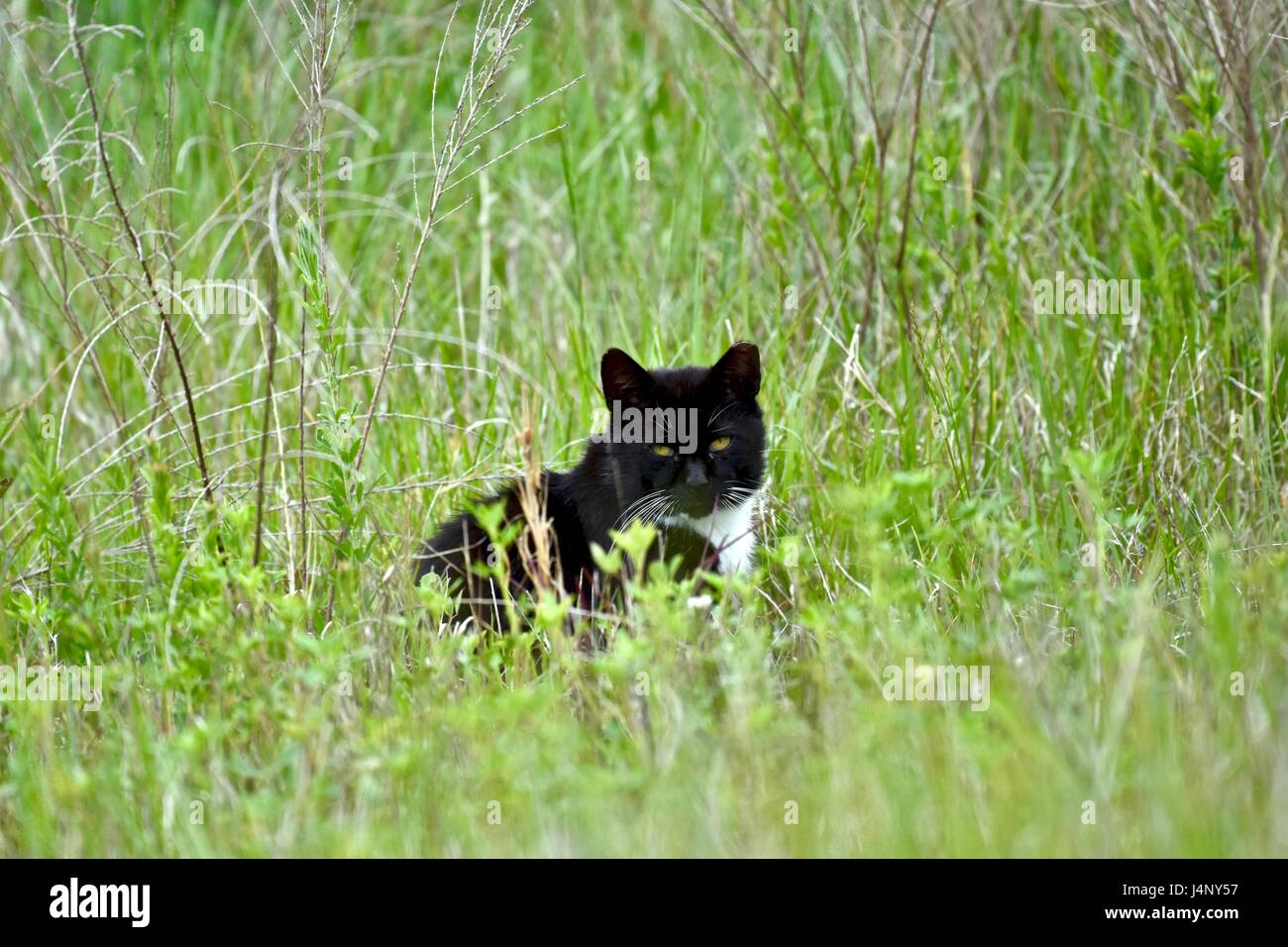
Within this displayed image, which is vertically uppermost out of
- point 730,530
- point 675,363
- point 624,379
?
point 675,363

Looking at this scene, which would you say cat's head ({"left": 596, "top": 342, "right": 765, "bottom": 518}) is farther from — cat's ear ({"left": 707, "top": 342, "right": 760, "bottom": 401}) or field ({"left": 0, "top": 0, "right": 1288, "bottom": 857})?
field ({"left": 0, "top": 0, "right": 1288, "bottom": 857})

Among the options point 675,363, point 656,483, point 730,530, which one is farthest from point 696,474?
point 675,363

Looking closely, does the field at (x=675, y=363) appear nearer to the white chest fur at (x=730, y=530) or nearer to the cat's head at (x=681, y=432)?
the white chest fur at (x=730, y=530)

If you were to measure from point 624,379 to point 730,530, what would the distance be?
485mm

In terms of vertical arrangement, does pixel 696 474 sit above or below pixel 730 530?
above

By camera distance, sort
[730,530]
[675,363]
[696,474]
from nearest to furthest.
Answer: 1. [696,474]
2. [730,530]
3. [675,363]

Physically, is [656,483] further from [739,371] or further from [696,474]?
[739,371]

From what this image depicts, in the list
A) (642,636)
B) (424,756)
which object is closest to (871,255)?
(642,636)

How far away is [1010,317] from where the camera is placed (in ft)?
14.0

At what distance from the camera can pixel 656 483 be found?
3.41 metres

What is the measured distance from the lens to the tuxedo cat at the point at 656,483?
3.39 m

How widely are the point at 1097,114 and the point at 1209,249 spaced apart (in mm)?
714

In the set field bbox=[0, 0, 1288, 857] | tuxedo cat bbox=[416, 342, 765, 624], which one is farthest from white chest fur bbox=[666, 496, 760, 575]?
field bbox=[0, 0, 1288, 857]
